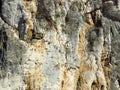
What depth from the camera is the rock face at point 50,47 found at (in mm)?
20188

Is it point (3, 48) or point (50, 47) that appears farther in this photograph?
point (50, 47)

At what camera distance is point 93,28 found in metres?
25.2

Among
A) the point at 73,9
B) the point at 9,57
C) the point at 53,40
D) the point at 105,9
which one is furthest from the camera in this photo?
the point at 105,9

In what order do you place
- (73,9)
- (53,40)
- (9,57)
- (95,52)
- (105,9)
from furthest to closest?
1. (105,9)
2. (95,52)
3. (73,9)
4. (53,40)
5. (9,57)

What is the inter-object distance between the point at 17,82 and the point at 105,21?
808 centimetres

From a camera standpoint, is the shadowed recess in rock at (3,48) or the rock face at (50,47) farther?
the rock face at (50,47)

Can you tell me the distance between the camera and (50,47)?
21234 millimetres

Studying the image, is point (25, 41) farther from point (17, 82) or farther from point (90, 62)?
point (90, 62)

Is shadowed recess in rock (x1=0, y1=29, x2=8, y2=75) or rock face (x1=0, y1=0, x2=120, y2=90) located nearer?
shadowed recess in rock (x1=0, y1=29, x2=8, y2=75)

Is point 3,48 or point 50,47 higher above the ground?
point 3,48

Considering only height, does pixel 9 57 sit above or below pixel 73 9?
below

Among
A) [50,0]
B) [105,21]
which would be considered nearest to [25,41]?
[50,0]

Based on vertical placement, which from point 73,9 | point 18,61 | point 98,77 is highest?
point 73,9

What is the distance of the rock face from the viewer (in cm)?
2019
